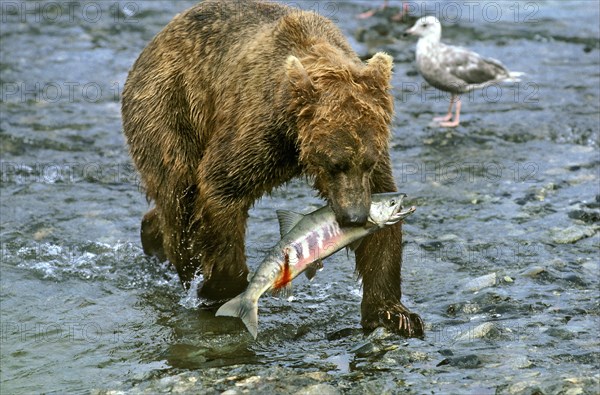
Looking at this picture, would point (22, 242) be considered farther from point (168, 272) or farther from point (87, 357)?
point (87, 357)

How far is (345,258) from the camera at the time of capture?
7961 millimetres

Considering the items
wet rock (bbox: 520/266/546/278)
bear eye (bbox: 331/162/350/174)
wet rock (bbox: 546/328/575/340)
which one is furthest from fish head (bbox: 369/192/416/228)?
wet rock (bbox: 520/266/546/278)

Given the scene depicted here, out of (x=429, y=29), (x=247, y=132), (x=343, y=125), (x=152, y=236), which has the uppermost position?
(x=343, y=125)

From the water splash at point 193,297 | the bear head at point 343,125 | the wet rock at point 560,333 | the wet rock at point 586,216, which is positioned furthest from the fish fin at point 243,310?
Result: the wet rock at point 586,216

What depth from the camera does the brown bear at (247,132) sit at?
5652 mm

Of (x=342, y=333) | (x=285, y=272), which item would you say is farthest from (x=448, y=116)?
(x=285, y=272)

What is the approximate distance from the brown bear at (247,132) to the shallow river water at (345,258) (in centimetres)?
38

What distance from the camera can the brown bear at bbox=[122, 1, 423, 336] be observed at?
5.65 m

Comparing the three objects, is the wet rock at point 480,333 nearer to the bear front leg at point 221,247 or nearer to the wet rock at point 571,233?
the bear front leg at point 221,247

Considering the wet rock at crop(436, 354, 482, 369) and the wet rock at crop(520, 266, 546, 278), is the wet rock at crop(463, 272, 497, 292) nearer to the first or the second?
the wet rock at crop(520, 266, 546, 278)

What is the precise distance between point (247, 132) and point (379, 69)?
0.92 meters

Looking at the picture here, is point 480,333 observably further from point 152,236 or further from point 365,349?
point 152,236

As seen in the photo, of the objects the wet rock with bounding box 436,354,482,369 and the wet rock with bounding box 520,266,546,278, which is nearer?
the wet rock with bounding box 436,354,482,369

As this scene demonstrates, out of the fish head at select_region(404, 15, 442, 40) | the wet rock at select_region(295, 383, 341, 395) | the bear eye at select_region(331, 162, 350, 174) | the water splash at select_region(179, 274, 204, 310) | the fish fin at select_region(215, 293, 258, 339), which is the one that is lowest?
the water splash at select_region(179, 274, 204, 310)
